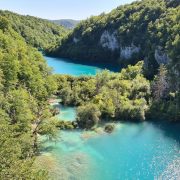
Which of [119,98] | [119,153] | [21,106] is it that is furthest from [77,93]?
[119,153]

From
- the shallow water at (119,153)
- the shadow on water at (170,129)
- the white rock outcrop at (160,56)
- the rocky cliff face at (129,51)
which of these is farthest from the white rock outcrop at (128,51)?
the shallow water at (119,153)

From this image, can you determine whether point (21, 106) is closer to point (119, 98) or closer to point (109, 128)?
point (109, 128)

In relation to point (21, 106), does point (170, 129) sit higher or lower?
lower

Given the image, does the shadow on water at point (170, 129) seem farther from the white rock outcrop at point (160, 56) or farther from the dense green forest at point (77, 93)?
the white rock outcrop at point (160, 56)

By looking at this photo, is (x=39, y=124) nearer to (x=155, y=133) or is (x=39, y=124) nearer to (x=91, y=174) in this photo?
(x=91, y=174)

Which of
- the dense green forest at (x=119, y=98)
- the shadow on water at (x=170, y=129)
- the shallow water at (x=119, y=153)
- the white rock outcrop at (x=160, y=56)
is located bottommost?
the shallow water at (x=119, y=153)
